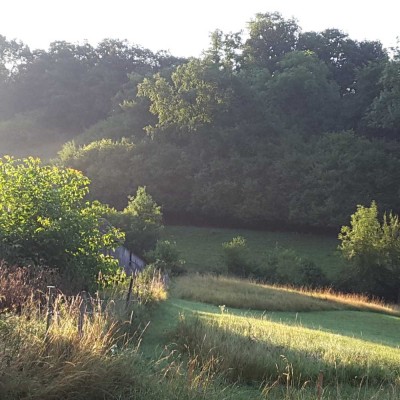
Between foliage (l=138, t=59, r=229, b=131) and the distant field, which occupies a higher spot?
foliage (l=138, t=59, r=229, b=131)

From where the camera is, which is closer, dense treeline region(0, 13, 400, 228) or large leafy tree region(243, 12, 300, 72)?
dense treeline region(0, 13, 400, 228)

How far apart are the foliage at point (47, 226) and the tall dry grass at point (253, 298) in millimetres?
9502

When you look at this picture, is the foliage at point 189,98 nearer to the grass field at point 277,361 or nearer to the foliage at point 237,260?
the foliage at point 237,260

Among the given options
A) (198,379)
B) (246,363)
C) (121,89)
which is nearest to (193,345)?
(246,363)

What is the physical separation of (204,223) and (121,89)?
2555 centimetres

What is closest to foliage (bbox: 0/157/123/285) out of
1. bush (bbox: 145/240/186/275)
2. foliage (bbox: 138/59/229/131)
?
bush (bbox: 145/240/186/275)

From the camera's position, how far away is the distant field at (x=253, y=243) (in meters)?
41.1

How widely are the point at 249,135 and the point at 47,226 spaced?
45.3 meters

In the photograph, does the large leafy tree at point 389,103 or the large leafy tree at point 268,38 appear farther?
the large leafy tree at point 268,38

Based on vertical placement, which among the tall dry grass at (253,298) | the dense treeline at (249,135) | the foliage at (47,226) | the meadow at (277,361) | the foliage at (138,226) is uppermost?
the dense treeline at (249,135)

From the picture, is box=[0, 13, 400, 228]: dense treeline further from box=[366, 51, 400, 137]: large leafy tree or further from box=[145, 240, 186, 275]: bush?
box=[145, 240, 186, 275]: bush

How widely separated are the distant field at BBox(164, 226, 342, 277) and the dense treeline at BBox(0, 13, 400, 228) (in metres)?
1.62

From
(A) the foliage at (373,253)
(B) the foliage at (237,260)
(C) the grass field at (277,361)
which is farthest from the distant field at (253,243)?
(C) the grass field at (277,361)

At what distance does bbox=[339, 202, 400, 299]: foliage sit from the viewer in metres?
29.0
